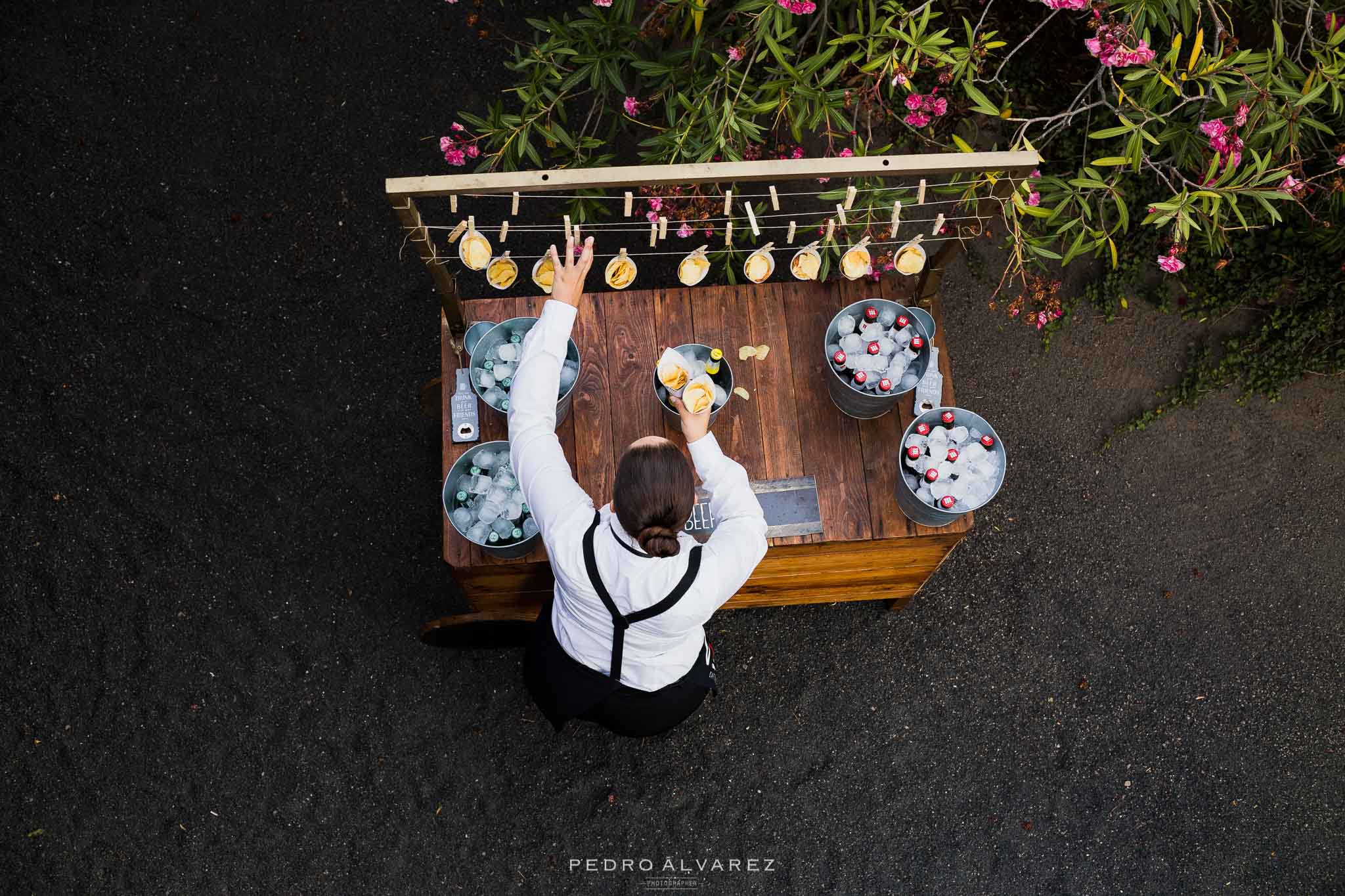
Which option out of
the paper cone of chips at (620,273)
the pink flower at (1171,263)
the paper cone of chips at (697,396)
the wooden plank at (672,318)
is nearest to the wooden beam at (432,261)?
the paper cone of chips at (620,273)

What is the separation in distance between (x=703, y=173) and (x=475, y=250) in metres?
0.68

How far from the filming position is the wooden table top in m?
3.04

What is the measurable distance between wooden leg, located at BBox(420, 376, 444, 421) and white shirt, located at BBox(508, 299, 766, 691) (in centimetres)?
114

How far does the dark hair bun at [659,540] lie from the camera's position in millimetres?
2217

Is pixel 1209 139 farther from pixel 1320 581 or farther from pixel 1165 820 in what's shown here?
pixel 1165 820

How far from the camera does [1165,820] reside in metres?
3.60

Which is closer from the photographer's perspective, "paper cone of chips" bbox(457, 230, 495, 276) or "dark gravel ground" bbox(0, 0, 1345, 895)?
"paper cone of chips" bbox(457, 230, 495, 276)

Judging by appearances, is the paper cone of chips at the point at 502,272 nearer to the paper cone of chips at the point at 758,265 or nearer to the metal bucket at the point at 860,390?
the paper cone of chips at the point at 758,265

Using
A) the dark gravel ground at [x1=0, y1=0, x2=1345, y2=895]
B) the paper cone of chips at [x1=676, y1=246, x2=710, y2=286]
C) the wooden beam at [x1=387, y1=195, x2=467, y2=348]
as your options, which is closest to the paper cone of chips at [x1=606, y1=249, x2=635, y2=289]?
the paper cone of chips at [x1=676, y1=246, x2=710, y2=286]

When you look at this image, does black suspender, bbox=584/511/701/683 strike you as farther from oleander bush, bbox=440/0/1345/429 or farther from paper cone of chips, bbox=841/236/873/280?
oleander bush, bbox=440/0/1345/429

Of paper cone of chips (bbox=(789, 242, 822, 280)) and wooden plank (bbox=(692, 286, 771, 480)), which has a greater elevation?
paper cone of chips (bbox=(789, 242, 822, 280))

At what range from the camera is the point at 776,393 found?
3.15 m

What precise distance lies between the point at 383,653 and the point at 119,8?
3.41 m

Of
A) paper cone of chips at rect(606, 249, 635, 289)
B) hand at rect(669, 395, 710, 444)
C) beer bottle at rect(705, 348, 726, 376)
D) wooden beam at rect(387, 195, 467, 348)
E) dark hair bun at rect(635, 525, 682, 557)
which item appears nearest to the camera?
dark hair bun at rect(635, 525, 682, 557)
